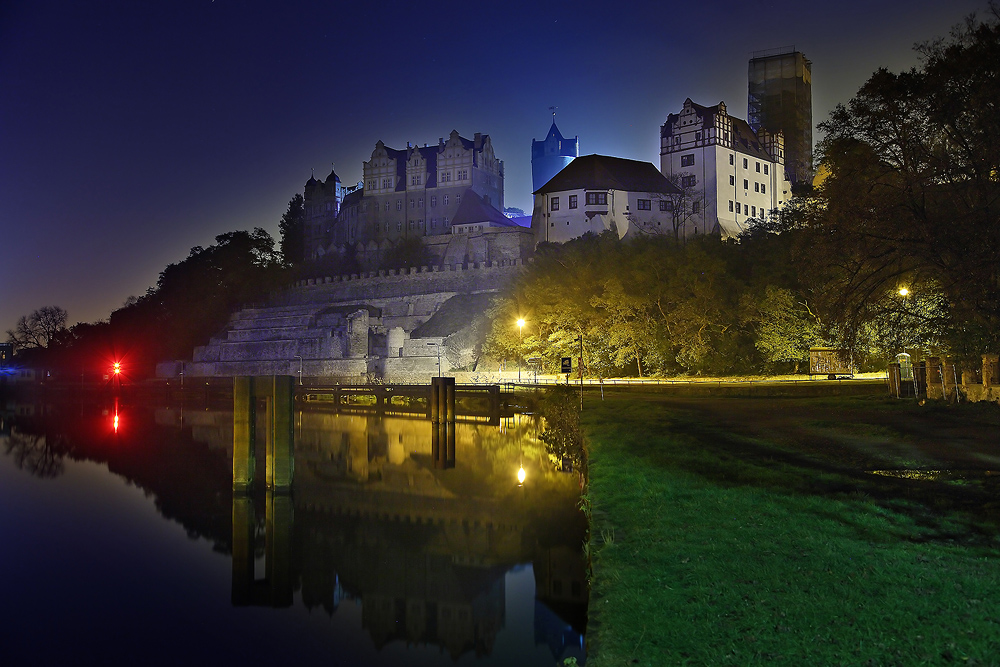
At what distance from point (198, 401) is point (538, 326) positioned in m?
25.4

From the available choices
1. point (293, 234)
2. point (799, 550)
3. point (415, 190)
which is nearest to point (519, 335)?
point (799, 550)

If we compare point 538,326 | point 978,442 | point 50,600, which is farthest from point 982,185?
point 538,326

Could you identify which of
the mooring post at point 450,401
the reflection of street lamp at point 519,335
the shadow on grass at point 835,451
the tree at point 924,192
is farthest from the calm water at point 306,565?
the reflection of street lamp at point 519,335

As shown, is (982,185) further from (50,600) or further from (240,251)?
(240,251)

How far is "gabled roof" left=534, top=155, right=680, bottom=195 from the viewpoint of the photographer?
6550cm

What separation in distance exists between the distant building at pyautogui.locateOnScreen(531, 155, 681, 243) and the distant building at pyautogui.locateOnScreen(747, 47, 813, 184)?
21858mm

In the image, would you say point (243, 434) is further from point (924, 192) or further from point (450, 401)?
point (924, 192)

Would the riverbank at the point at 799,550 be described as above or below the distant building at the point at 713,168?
below

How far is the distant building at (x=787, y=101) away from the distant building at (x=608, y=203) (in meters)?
21.9

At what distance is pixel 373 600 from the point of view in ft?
37.1

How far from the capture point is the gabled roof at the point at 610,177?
215 feet

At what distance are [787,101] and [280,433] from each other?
7763 cm

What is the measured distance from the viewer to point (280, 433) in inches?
722

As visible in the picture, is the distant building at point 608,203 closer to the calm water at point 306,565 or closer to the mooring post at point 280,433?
the calm water at point 306,565
